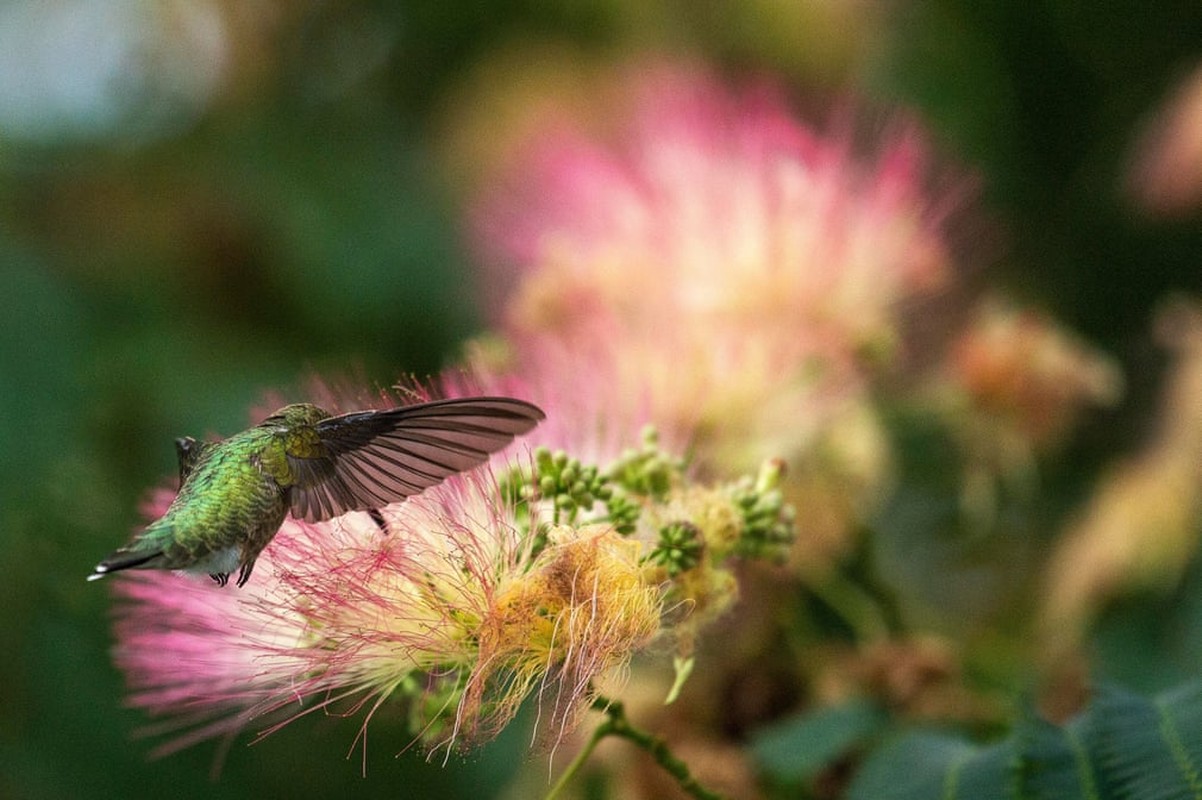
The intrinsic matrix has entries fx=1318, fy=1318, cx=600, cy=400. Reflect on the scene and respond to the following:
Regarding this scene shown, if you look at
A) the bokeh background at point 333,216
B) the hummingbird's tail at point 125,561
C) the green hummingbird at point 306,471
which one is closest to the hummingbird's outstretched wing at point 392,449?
the green hummingbird at point 306,471

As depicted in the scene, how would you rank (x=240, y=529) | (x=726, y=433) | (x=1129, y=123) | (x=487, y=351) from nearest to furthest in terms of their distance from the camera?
(x=240, y=529) → (x=487, y=351) → (x=726, y=433) → (x=1129, y=123)

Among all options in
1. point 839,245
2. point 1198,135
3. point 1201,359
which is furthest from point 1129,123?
point 839,245

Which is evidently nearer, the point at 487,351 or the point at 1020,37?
the point at 487,351

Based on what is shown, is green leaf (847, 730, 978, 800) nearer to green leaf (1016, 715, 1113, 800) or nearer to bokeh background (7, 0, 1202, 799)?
green leaf (1016, 715, 1113, 800)

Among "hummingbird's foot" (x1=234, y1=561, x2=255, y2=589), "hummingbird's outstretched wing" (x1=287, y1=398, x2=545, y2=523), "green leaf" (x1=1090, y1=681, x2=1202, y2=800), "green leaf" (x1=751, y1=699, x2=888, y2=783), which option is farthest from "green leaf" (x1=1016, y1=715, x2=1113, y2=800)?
"hummingbird's foot" (x1=234, y1=561, x2=255, y2=589)

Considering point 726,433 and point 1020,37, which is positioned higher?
point 1020,37

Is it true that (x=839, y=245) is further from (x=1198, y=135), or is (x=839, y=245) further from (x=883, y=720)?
(x=883, y=720)
